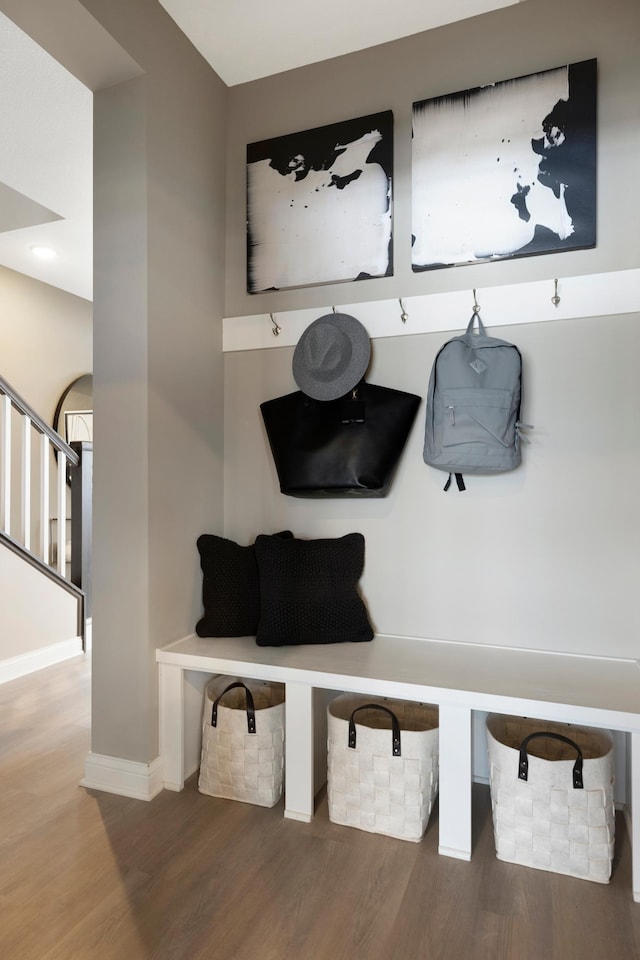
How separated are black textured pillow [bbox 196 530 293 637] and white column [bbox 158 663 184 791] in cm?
21

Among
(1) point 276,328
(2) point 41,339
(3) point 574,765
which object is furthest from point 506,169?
Answer: (2) point 41,339

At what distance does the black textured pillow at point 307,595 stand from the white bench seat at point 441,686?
46mm

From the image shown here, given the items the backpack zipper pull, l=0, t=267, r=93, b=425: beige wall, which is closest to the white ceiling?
the backpack zipper pull

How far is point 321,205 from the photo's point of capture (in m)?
2.33

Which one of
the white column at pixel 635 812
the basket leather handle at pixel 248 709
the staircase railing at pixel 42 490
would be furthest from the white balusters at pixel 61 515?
the white column at pixel 635 812

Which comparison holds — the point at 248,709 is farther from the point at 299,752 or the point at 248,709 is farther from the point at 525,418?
the point at 525,418

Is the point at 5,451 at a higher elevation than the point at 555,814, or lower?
higher

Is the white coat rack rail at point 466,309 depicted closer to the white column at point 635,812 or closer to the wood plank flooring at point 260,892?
the white column at point 635,812

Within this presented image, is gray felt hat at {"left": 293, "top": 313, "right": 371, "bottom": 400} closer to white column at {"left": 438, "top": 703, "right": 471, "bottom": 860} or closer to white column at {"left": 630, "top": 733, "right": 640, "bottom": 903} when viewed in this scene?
white column at {"left": 438, "top": 703, "right": 471, "bottom": 860}

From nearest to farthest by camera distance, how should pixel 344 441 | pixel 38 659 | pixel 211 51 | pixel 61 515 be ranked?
pixel 344 441 < pixel 211 51 < pixel 38 659 < pixel 61 515

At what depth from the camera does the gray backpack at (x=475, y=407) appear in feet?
6.47

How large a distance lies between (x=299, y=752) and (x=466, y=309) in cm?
156

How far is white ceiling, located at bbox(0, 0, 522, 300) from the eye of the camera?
82.5 inches

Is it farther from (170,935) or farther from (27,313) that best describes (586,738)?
(27,313)
